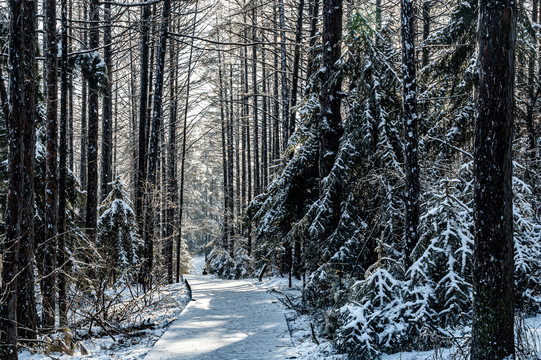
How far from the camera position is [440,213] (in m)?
6.04

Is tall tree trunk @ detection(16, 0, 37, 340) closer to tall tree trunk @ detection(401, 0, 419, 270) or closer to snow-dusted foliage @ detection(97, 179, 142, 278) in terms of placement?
tall tree trunk @ detection(401, 0, 419, 270)

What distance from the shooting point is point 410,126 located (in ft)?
20.8

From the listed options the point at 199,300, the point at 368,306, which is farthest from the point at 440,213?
the point at 199,300

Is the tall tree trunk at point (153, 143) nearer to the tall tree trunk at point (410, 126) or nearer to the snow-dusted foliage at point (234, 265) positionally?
the snow-dusted foliage at point (234, 265)

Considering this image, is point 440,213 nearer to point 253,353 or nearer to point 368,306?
point 368,306

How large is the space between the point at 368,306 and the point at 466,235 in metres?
1.83

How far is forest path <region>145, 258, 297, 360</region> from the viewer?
624 cm

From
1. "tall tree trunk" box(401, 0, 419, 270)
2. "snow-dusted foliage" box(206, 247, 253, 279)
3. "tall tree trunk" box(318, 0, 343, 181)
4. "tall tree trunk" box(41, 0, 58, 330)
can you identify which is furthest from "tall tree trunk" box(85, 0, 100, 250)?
"tall tree trunk" box(401, 0, 419, 270)

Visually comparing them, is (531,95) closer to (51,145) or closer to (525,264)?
(525,264)

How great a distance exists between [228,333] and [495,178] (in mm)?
5527

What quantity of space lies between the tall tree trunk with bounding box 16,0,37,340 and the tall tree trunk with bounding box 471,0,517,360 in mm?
6337

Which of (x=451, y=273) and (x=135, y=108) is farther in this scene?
(x=135, y=108)

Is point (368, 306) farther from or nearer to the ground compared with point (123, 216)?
nearer to the ground

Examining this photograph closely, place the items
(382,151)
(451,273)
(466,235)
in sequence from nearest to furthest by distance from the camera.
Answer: (451,273)
(466,235)
(382,151)
